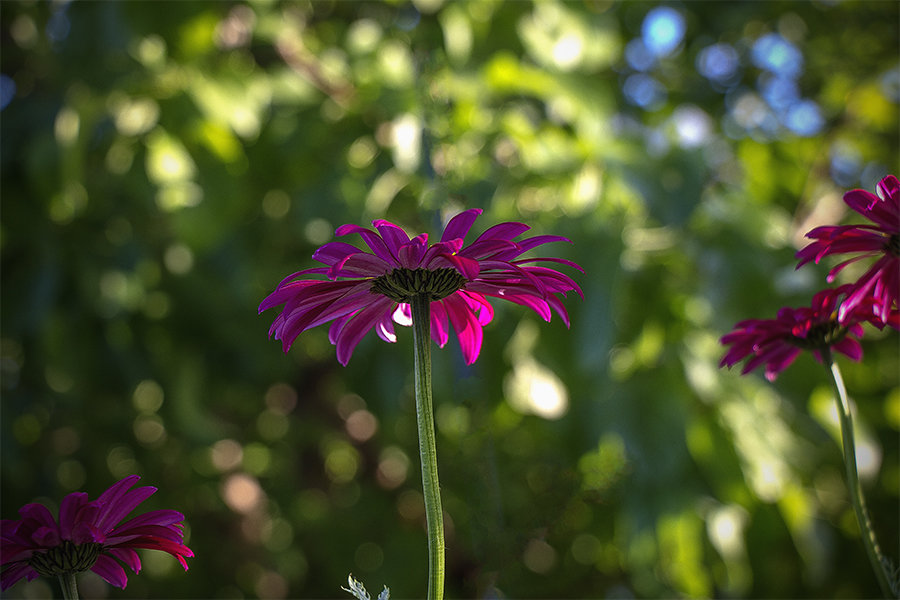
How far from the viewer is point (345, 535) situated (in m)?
1.26

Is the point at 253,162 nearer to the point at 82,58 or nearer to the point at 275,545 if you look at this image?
the point at 82,58

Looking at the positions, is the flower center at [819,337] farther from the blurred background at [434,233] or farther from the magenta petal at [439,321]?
the blurred background at [434,233]

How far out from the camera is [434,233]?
0.71 meters

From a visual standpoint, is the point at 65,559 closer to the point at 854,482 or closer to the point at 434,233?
the point at 854,482

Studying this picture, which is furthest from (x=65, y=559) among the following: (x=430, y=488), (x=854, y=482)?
(x=854, y=482)

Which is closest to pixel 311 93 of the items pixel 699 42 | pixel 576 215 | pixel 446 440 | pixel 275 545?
pixel 576 215

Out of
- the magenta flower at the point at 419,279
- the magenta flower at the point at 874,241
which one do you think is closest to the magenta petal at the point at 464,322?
the magenta flower at the point at 419,279

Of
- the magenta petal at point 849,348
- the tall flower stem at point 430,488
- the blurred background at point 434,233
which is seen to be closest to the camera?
the tall flower stem at point 430,488

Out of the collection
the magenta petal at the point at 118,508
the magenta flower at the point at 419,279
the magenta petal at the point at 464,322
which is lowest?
the magenta petal at the point at 118,508

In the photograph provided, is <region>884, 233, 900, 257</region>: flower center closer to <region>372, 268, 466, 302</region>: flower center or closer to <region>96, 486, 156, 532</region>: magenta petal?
<region>372, 268, 466, 302</region>: flower center

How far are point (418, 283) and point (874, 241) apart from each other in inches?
5.8

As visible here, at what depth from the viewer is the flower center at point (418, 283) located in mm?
236

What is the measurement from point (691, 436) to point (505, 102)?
0.49m

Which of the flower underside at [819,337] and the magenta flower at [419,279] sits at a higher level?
the magenta flower at [419,279]
